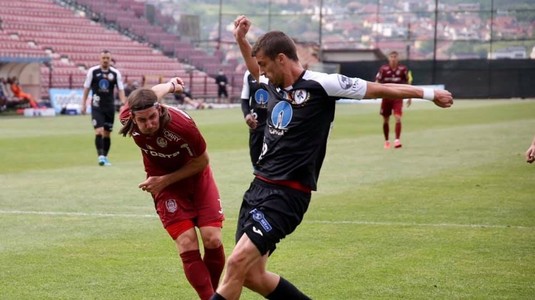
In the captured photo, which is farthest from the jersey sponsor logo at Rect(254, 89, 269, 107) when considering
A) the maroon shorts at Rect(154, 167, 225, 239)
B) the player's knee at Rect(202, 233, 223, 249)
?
the player's knee at Rect(202, 233, 223, 249)

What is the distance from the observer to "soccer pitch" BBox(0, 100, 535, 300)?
8.98m

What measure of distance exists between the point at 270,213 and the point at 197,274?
0.98 metres

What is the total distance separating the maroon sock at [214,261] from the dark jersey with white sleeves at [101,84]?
1325 cm

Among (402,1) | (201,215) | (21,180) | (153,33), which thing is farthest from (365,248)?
(402,1)

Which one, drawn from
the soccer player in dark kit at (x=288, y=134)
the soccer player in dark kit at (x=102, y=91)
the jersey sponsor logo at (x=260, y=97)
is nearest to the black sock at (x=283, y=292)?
the soccer player in dark kit at (x=288, y=134)

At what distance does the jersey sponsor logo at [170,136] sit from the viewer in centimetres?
759

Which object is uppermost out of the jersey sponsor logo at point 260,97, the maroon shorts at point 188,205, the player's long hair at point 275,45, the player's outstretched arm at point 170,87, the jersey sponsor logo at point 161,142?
the player's long hair at point 275,45

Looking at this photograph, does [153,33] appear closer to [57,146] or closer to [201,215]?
[57,146]

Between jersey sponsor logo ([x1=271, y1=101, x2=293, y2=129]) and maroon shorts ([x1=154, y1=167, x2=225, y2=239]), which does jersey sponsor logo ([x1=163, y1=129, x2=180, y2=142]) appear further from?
jersey sponsor logo ([x1=271, y1=101, x2=293, y2=129])

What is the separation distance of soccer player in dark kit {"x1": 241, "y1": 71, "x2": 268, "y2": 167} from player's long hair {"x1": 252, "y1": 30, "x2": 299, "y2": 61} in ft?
20.3

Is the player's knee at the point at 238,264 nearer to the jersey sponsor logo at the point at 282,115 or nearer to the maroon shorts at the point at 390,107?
the jersey sponsor logo at the point at 282,115

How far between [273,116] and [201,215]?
118 centimetres

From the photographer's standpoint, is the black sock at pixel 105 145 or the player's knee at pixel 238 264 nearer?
the player's knee at pixel 238 264

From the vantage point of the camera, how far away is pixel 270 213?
22.8 feet
